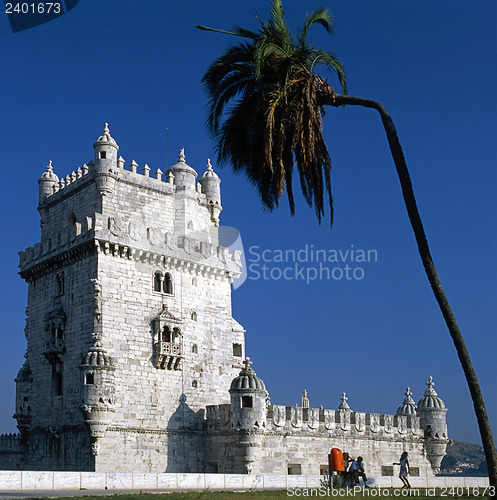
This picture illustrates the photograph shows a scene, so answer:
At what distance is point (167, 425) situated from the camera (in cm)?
4075

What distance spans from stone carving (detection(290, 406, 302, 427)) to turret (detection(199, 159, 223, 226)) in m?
13.1

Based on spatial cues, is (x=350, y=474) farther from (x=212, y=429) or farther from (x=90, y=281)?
(x=90, y=281)

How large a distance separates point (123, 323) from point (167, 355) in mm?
3122

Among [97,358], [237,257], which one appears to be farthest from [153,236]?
[97,358]

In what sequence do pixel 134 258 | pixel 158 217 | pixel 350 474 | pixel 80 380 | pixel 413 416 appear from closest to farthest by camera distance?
pixel 350 474, pixel 80 380, pixel 134 258, pixel 158 217, pixel 413 416

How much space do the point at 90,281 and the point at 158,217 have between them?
659cm

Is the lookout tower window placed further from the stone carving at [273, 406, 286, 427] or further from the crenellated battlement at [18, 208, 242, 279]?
the crenellated battlement at [18, 208, 242, 279]

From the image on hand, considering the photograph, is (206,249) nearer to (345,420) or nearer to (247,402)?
(247,402)

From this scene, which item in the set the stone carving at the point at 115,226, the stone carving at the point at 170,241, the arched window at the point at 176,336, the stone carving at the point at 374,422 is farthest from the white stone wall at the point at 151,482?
the stone carving at the point at 170,241

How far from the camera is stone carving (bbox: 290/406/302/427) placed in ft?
135

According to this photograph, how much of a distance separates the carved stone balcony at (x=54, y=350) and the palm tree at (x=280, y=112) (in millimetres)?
20347

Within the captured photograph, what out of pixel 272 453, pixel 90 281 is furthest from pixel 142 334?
pixel 272 453

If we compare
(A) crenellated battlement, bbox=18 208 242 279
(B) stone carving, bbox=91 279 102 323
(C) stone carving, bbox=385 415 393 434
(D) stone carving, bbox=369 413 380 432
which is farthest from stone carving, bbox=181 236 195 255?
(C) stone carving, bbox=385 415 393 434

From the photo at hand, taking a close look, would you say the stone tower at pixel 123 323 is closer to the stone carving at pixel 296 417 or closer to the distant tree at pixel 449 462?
the stone carving at pixel 296 417
